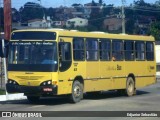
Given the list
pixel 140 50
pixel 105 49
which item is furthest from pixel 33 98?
pixel 140 50

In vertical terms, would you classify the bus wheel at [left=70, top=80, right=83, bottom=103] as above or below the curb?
above

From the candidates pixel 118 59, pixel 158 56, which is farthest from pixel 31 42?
pixel 158 56

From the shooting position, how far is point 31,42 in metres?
20.6

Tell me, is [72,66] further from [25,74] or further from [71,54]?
[25,74]

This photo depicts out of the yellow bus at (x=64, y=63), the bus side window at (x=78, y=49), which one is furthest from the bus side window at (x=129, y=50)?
the bus side window at (x=78, y=49)

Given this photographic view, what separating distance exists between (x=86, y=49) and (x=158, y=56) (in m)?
55.9

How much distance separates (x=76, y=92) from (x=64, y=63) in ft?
4.62

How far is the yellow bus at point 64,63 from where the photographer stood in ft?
66.3

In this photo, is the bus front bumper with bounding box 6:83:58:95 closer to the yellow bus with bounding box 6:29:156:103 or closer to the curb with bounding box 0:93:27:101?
the yellow bus with bounding box 6:29:156:103

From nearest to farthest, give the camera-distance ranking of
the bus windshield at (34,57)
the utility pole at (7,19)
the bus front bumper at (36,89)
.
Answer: the bus front bumper at (36,89) → the bus windshield at (34,57) → the utility pole at (7,19)

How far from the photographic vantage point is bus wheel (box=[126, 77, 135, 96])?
25922 millimetres

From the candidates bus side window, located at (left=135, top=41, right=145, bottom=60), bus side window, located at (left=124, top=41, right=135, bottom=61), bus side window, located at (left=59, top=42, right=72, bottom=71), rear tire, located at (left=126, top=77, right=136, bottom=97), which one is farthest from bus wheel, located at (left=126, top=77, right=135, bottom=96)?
bus side window, located at (left=59, top=42, right=72, bottom=71)

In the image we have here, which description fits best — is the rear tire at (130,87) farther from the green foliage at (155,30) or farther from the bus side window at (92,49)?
the green foliage at (155,30)

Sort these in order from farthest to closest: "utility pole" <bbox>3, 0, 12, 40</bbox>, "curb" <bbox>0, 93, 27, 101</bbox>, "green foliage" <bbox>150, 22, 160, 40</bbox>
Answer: "green foliage" <bbox>150, 22, 160, 40</bbox> < "utility pole" <bbox>3, 0, 12, 40</bbox> < "curb" <bbox>0, 93, 27, 101</bbox>
